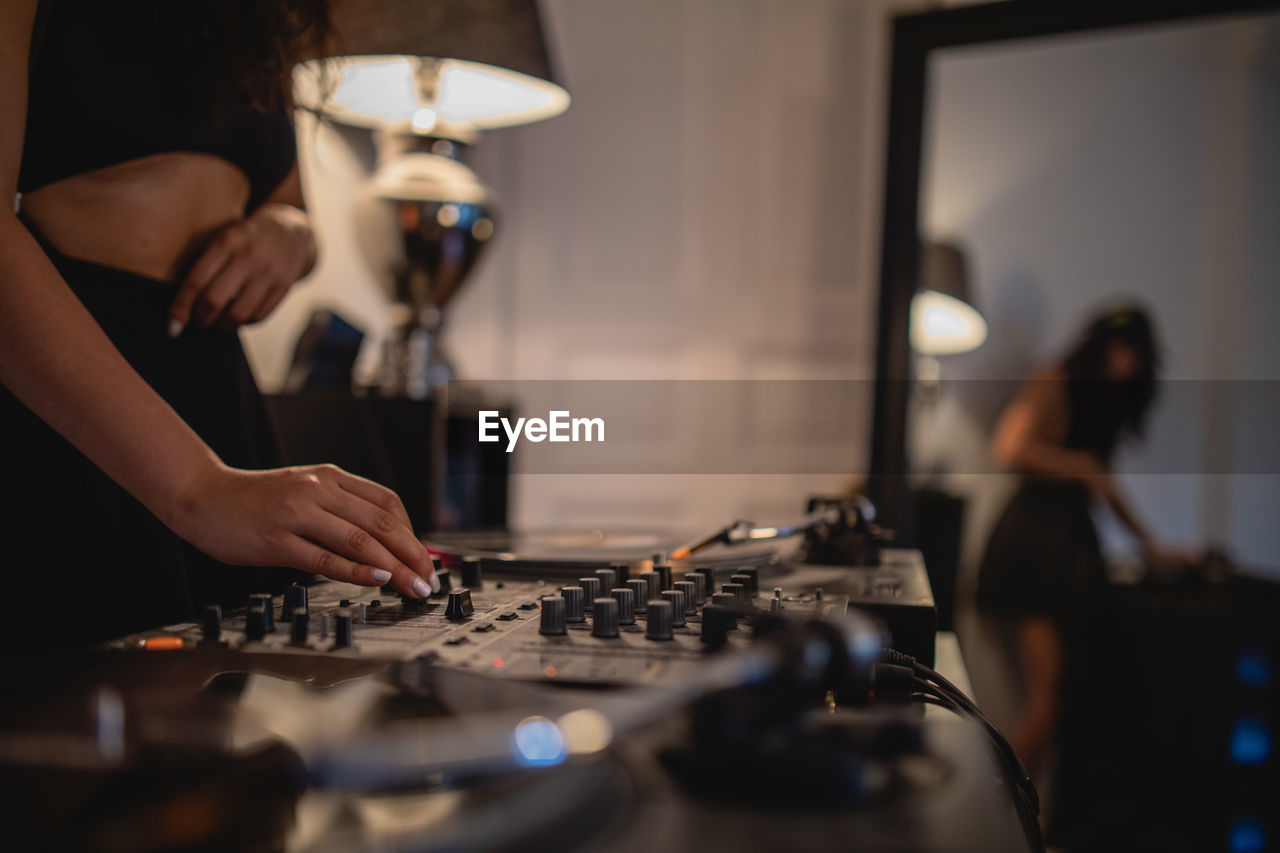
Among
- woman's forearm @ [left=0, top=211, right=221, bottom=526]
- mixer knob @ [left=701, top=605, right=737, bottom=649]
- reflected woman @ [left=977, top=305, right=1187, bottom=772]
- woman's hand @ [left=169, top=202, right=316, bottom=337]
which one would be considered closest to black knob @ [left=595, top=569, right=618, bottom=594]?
mixer knob @ [left=701, top=605, right=737, bottom=649]

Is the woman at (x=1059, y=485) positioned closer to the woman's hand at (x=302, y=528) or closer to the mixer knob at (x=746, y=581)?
the mixer knob at (x=746, y=581)

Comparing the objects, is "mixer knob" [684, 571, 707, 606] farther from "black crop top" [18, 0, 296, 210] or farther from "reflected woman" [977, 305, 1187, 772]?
"reflected woman" [977, 305, 1187, 772]

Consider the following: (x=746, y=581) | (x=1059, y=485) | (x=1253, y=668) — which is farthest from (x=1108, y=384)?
(x=746, y=581)

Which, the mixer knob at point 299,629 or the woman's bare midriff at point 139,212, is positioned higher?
the woman's bare midriff at point 139,212

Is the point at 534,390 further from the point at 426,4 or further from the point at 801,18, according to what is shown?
the point at 426,4

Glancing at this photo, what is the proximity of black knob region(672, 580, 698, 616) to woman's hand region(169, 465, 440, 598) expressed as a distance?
6.1 inches

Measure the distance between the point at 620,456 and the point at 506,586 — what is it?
6.42 feet

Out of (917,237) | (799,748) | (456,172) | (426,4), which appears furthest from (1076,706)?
(799,748)

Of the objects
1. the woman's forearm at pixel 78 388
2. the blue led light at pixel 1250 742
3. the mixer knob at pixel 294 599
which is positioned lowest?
the blue led light at pixel 1250 742

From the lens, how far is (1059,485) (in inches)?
85.7

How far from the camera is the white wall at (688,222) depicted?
2471mm

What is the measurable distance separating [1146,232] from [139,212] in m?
2.10

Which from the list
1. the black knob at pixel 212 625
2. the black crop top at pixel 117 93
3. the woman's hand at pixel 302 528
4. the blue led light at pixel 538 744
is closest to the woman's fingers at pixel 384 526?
the woman's hand at pixel 302 528

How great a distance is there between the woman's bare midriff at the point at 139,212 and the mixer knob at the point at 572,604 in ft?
1.69
